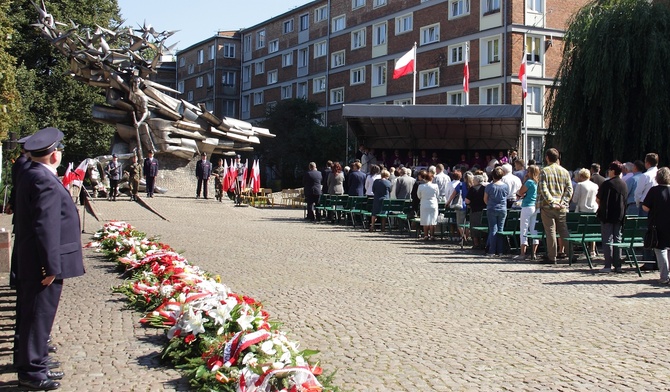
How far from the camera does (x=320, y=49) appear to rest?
2534 inches

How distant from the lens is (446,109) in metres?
28.1

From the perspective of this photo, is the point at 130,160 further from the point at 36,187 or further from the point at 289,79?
the point at 289,79

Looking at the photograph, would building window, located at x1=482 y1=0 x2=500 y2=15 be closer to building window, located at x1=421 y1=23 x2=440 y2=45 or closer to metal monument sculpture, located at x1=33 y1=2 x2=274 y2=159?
building window, located at x1=421 y1=23 x2=440 y2=45

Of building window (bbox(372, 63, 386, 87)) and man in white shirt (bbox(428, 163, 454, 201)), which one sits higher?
building window (bbox(372, 63, 386, 87))

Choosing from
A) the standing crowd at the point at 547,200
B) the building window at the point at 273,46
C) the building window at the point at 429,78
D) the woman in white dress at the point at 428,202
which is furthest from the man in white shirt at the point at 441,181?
the building window at the point at 273,46

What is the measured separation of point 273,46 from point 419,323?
6609 cm

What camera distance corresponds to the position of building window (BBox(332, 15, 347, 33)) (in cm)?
6062

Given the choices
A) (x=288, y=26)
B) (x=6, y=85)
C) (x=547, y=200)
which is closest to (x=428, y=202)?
(x=547, y=200)

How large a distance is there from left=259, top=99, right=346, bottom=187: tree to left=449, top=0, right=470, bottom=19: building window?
460 inches

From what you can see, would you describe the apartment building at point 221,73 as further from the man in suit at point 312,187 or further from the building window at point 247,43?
the man in suit at point 312,187

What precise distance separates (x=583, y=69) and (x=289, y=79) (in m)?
47.3

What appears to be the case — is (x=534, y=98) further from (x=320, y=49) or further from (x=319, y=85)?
(x=320, y=49)

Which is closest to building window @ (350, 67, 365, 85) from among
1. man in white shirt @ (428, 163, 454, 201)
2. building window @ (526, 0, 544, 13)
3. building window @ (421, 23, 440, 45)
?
building window @ (421, 23, 440, 45)

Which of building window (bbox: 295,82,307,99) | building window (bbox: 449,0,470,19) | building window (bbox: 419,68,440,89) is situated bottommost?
building window (bbox: 419,68,440,89)
